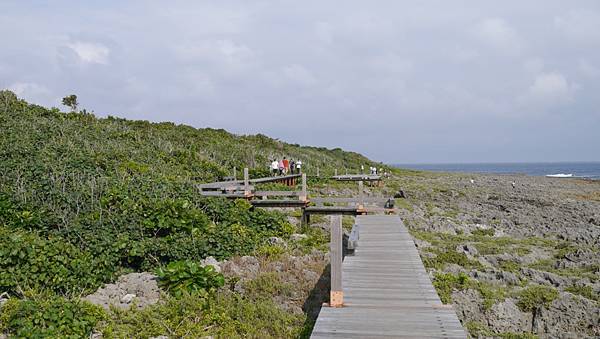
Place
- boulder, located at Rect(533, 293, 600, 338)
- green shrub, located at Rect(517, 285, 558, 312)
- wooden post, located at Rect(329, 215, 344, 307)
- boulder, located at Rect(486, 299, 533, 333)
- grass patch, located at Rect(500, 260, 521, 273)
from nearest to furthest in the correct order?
wooden post, located at Rect(329, 215, 344, 307) < boulder, located at Rect(533, 293, 600, 338) < boulder, located at Rect(486, 299, 533, 333) < green shrub, located at Rect(517, 285, 558, 312) < grass patch, located at Rect(500, 260, 521, 273)

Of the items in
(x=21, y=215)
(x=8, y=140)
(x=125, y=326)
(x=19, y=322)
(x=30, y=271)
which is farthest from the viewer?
(x=8, y=140)

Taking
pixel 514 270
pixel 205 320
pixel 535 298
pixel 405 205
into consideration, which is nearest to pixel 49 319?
pixel 205 320

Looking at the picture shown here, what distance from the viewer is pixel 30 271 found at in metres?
8.99

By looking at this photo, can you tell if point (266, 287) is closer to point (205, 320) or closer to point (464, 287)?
point (205, 320)

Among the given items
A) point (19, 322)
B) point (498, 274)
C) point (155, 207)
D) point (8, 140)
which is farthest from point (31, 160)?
point (498, 274)

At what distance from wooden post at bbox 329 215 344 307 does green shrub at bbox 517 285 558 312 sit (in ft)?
15.3

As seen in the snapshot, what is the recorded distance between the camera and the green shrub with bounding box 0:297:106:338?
7.27 m

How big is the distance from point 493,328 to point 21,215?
10728 millimetres

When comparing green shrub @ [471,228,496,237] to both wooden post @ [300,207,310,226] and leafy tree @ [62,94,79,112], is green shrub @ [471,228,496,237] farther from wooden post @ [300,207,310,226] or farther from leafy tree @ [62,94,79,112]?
leafy tree @ [62,94,79,112]

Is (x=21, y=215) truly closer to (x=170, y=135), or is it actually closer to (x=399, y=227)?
(x=399, y=227)

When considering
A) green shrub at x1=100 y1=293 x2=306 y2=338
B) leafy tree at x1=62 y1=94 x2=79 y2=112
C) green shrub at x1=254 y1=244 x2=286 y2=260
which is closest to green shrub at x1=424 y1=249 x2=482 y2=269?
green shrub at x1=254 y1=244 x2=286 y2=260

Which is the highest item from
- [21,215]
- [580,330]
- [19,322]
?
[21,215]

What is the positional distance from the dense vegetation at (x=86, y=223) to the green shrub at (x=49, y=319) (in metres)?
0.02

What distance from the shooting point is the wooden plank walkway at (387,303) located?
22.1 ft
